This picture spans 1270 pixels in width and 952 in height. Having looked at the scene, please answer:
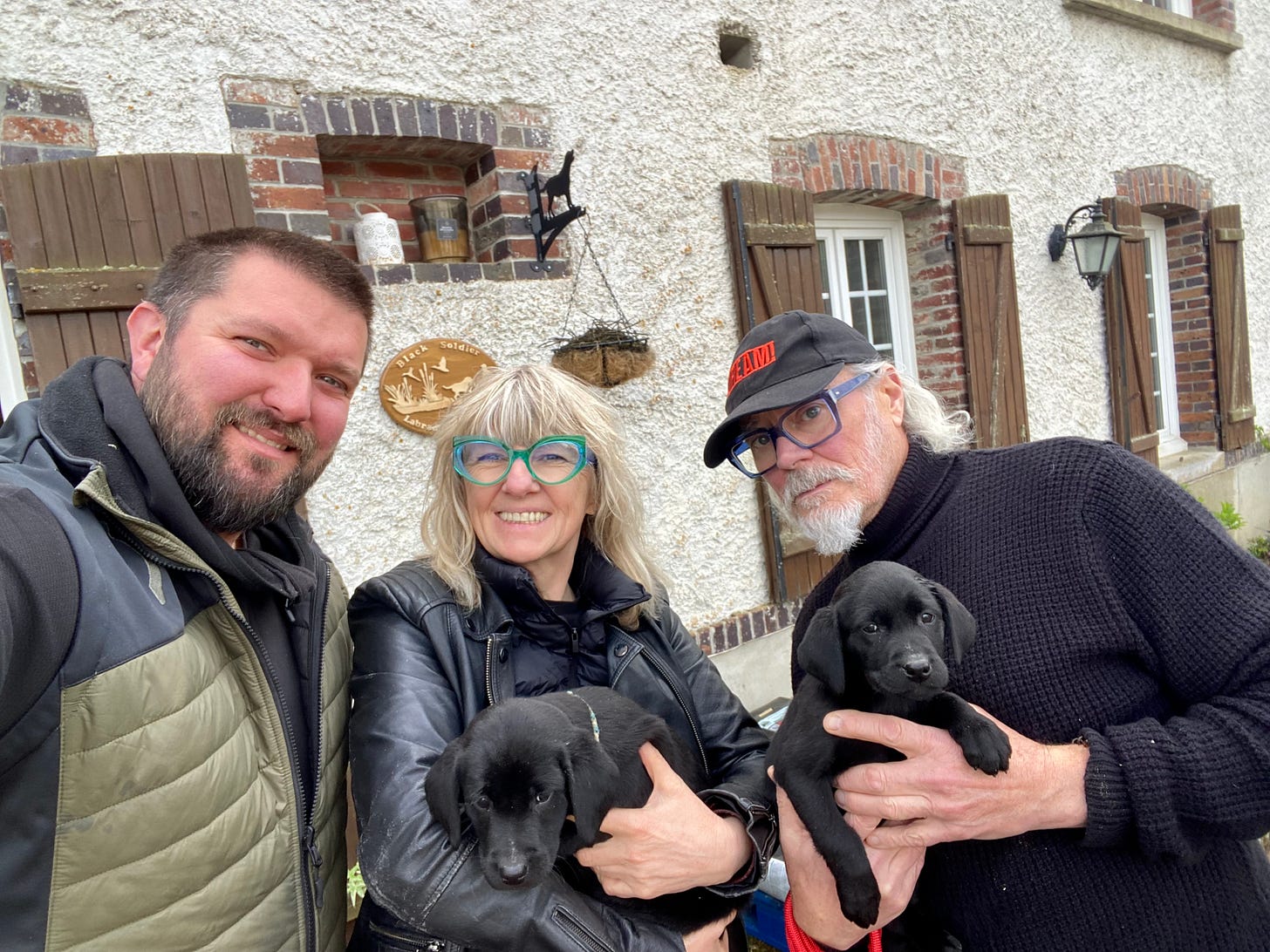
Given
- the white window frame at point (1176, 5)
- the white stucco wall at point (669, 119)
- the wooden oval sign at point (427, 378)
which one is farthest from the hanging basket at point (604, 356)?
the white window frame at point (1176, 5)

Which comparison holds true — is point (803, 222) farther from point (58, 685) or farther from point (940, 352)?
point (58, 685)

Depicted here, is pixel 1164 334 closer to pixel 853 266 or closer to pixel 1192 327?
pixel 1192 327

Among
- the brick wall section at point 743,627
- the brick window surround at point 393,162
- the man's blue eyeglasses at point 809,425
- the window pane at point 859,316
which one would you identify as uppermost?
the brick window surround at point 393,162

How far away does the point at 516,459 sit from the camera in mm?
2041

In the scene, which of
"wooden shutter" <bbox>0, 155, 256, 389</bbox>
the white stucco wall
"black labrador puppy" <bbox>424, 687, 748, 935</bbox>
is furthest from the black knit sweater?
"wooden shutter" <bbox>0, 155, 256, 389</bbox>

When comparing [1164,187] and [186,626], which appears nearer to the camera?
[186,626]

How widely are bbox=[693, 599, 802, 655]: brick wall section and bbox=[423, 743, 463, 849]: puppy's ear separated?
3162mm

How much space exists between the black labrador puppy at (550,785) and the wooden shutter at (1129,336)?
6.87 m

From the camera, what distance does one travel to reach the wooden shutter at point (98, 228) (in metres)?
2.82

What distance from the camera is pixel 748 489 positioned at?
4.89 metres

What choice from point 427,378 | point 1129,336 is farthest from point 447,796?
point 1129,336

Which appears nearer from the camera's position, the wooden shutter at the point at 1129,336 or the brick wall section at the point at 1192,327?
the wooden shutter at the point at 1129,336

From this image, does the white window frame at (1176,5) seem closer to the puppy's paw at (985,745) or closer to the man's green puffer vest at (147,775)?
the puppy's paw at (985,745)

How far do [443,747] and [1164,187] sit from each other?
9.02m
